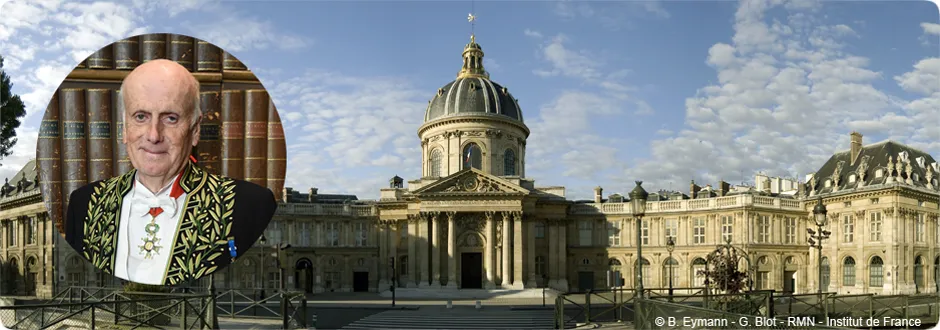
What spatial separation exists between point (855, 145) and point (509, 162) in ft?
92.2

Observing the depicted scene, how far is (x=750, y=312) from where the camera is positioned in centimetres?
2841

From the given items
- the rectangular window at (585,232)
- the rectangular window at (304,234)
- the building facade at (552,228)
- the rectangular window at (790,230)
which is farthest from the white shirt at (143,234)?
the rectangular window at (790,230)

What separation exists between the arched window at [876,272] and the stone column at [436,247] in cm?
3157

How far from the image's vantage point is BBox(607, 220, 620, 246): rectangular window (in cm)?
6519

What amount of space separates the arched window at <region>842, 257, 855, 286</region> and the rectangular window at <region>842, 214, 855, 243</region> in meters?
1.53

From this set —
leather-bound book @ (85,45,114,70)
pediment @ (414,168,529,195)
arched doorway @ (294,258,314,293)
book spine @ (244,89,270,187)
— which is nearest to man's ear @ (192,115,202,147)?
book spine @ (244,89,270,187)

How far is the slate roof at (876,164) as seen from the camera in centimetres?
5800

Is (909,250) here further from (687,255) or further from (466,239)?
(466,239)

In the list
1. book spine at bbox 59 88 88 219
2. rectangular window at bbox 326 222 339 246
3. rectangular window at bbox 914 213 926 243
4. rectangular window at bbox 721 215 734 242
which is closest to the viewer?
book spine at bbox 59 88 88 219

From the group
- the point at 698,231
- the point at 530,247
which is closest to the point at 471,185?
the point at 530,247

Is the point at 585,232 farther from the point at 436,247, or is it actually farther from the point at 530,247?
the point at 436,247

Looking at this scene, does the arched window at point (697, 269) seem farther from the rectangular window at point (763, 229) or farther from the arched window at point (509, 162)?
the arched window at point (509, 162)

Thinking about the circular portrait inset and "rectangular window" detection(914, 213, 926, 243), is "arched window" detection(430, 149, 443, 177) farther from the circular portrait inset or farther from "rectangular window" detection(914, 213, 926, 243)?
the circular portrait inset

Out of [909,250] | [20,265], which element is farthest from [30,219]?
[909,250]
